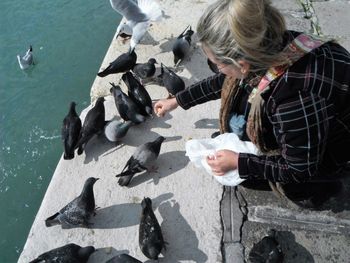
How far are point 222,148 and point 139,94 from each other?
1.49 meters

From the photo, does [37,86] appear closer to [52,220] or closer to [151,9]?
[151,9]

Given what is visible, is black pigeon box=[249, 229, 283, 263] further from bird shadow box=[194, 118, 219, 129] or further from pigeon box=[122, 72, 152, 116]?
pigeon box=[122, 72, 152, 116]

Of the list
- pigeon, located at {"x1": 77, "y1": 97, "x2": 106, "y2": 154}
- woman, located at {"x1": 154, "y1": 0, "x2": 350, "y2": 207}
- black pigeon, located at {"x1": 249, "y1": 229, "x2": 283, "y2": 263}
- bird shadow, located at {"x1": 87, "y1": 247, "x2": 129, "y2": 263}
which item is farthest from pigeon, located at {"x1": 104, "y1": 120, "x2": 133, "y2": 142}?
black pigeon, located at {"x1": 249, "y1": 229, "x2": 283, "y2": 263}

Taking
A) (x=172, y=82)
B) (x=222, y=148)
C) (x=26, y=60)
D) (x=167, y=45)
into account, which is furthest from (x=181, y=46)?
(x=26, y=60)

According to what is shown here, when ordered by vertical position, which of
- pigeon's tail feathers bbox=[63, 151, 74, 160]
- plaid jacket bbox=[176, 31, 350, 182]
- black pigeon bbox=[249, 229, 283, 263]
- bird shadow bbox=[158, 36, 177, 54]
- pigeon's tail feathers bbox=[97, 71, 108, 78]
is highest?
plaid jacket bbox=[176, 31, 350, 182]

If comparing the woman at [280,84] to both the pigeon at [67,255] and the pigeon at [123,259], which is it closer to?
A: the pigeon at [123,259]

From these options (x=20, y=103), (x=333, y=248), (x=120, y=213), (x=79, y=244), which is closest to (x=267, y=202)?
(x=333, y=248)

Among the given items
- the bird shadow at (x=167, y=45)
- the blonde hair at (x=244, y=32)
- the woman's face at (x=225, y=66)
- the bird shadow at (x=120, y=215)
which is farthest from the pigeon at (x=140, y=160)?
the bird shadow at (x=167, y=45)

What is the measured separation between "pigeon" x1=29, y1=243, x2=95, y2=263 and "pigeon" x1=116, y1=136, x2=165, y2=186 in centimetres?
73

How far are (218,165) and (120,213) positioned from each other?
111cm

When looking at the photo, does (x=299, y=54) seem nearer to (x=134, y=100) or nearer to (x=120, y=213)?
(x=120, y=213)

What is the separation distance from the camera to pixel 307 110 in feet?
7.70

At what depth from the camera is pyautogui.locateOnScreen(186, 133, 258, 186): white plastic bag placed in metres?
3.17

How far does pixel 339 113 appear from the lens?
2596 mm
